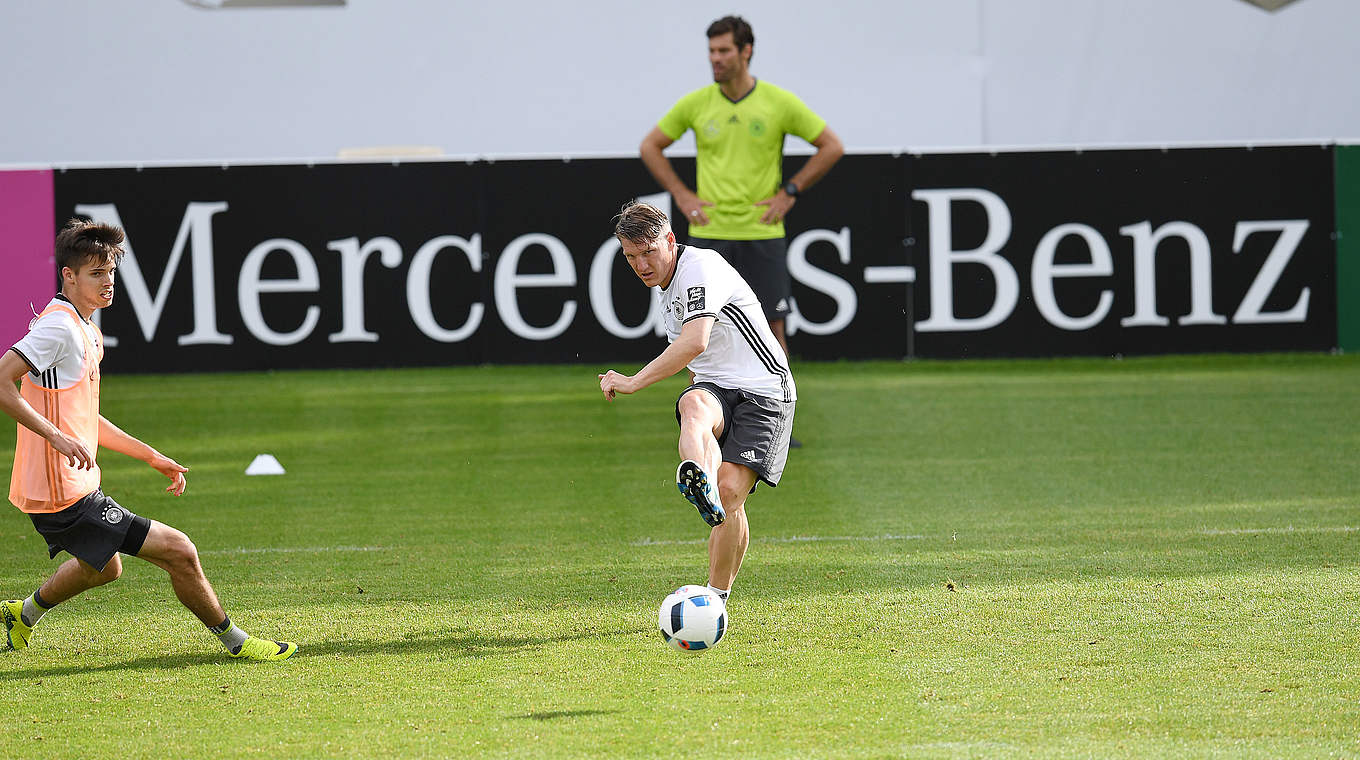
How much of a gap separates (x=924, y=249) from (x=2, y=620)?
11102 mm

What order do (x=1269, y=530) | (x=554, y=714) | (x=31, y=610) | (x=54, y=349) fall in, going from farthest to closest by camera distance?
(x=1269, y=530)
(x=31, y=610)
(x=54, y=349)
(x=554, y=714)

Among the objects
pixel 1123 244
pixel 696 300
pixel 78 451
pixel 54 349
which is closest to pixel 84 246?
pixel 54 349

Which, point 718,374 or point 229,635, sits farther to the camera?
point 718,374

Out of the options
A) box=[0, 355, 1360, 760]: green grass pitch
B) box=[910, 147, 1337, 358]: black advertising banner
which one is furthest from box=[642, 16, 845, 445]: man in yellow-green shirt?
box=[910, 147, 1337, 358]: black advertising banner

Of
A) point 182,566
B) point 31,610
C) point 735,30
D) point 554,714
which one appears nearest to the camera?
point 554,714

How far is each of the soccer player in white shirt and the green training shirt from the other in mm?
3875

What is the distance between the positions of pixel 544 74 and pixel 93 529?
16.7 metres

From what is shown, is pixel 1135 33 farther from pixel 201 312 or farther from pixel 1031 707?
pixel 1031 707

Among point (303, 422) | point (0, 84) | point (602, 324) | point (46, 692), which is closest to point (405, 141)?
point (0, 84)

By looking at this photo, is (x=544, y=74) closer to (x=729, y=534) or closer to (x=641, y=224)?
(x=641, y=224)

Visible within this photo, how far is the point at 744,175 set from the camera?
10.0 meters

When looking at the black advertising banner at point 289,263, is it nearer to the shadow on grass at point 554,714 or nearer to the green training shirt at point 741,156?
the green training shirt at point 741,156

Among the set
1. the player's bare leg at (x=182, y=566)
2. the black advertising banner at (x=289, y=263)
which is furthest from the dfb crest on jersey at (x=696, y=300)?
the black advertising banner at (x=289, y=263)

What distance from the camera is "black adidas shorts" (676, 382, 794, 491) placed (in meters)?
5.82
